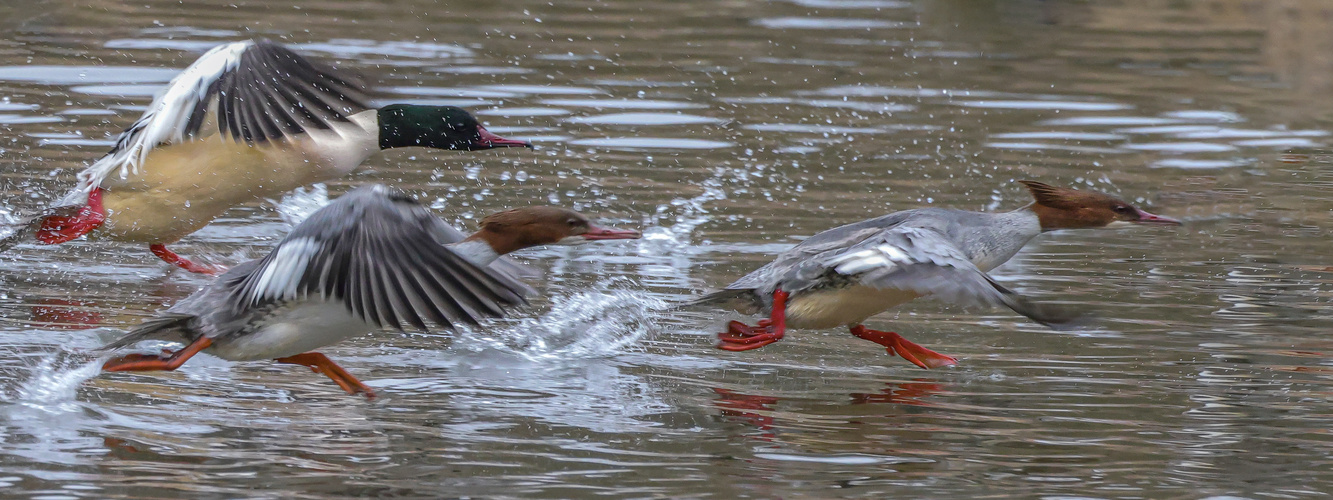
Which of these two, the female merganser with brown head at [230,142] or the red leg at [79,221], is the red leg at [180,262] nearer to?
the female merganser with brown head at [230,142]

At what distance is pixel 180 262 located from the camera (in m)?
6.11

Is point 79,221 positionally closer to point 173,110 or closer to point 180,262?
point 180,262

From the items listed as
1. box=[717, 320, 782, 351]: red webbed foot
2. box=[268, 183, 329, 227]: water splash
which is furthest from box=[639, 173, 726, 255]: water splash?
box=[268, 183, 329, 227]: water splash

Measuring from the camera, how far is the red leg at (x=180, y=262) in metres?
5.98

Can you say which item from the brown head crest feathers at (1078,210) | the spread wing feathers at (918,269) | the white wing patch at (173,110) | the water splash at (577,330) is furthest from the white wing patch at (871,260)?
the white wing patch at (173,110)

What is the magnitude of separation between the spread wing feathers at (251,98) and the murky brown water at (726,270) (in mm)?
268

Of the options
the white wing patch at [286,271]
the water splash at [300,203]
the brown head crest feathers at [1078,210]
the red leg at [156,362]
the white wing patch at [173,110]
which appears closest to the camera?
the white wing patch at [286,271]

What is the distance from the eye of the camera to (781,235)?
258 inches

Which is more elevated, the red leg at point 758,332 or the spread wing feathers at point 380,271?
the spread wing feathers at point 380,271

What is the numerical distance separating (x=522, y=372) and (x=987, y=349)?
5.13ft

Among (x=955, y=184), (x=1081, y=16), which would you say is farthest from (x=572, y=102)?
(x=1081, y=16)

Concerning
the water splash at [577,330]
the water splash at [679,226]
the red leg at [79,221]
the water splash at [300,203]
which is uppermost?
the red leg at [79,221]

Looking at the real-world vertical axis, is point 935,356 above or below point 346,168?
below

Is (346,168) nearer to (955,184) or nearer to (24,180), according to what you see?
(24,180)
